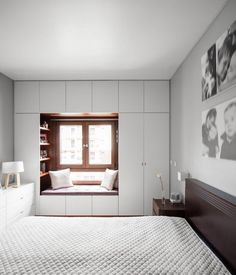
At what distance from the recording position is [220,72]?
6.58ft

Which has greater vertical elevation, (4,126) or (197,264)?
(4,126)

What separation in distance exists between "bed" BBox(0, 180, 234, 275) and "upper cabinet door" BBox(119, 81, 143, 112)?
7.45 feet

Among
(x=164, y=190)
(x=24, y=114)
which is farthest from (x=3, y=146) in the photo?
(x=164, y=190)

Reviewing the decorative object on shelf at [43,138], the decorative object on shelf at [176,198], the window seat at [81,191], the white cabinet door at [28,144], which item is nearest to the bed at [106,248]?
the decorative object on shelf at [176,198]

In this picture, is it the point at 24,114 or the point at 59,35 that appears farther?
the point at 24,114

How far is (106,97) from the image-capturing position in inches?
170

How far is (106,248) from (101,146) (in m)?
3.16

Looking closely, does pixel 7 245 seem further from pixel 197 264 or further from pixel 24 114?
pixel 24 114

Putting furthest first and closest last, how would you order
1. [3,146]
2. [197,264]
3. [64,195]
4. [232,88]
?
[64,195], [3,146], [232,88], [197,264]

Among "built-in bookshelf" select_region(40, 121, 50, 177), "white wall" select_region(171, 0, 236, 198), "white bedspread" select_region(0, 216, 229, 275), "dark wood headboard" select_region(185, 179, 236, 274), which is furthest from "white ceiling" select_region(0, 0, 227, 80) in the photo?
"white bedspread" select_region(0, 216, 229, 275)

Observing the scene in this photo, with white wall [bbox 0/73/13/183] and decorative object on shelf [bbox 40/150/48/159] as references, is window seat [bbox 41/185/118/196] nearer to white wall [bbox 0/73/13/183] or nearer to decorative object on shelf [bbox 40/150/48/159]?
decorative object on shelf [bbox 40/150/48/159]

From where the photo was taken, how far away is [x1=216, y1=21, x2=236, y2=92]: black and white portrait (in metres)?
1.78

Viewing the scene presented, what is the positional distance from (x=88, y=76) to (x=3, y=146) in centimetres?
193

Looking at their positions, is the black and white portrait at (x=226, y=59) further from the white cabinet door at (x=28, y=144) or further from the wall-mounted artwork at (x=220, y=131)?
the white cabinet door at (x=28, y=144)
